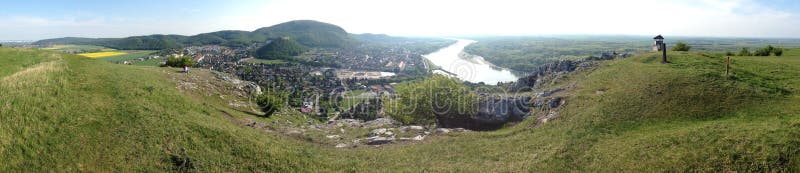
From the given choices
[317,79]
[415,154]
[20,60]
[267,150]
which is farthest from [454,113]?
[317,79]

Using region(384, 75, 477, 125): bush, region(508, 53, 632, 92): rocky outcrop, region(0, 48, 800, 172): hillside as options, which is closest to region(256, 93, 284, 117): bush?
region(0, 48, 800, 172): hillside

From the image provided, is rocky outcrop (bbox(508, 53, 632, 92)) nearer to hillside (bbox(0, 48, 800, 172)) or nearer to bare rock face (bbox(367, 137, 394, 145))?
hillside (bbox(0, 48, 800, 172))

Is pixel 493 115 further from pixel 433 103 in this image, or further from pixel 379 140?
pixel 379 140

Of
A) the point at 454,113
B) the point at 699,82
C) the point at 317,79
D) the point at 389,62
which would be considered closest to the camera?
the point at 699,82

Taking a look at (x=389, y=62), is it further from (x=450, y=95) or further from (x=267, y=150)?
(x=267, y=150)

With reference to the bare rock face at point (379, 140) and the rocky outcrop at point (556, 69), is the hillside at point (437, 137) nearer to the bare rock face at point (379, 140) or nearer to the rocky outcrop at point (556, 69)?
the bare rock face at point (379, 140)

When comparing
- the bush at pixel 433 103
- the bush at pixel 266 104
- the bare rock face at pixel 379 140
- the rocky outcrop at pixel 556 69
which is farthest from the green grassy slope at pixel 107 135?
the rocky outcrop at pixel 556 69

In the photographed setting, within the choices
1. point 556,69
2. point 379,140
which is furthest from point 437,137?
point 556,69
